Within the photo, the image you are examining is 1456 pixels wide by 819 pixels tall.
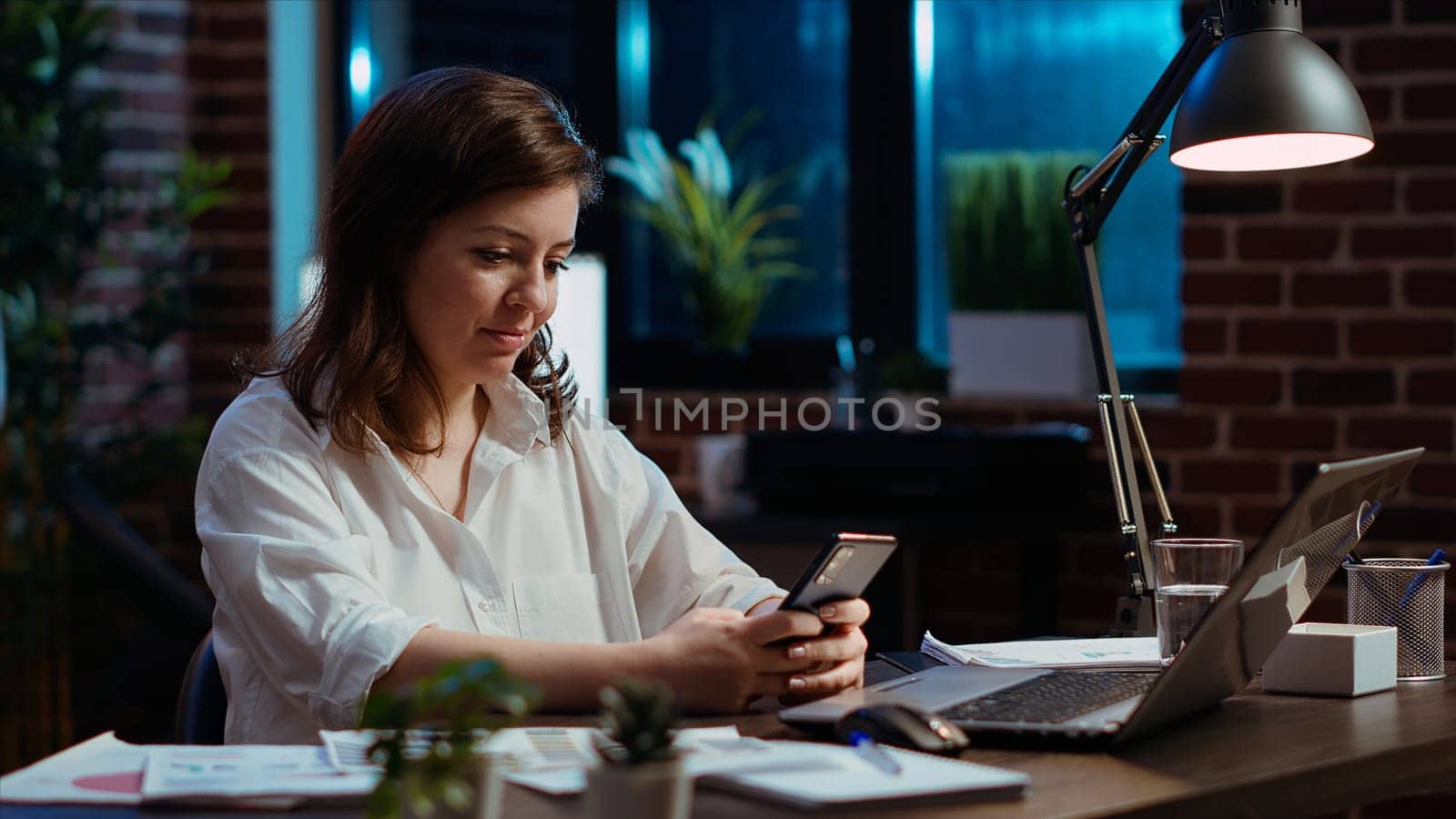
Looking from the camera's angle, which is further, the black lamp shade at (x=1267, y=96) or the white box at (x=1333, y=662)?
the black lamp shade at (x=1267, y=96)

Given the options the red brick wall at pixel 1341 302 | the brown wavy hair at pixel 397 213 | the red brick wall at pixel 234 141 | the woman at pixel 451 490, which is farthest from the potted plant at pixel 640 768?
the red brick wall at pixel 234 141

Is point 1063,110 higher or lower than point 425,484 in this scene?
higher

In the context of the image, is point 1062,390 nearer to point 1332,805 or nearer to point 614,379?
point 614,379

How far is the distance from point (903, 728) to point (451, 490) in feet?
2.42

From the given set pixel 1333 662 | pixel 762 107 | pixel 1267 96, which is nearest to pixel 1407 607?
pixel 1333 662

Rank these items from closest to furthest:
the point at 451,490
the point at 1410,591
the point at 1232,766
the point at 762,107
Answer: the point at 1232,766
the point at 1410,591
the point at 451,490
the point at 762,107

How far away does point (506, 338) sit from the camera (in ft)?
5.71

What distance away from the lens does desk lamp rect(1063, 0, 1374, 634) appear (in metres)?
1.60

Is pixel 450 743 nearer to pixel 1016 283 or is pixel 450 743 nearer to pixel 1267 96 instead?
pixel 1267 96

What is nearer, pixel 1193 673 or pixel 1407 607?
pixel 1193 673

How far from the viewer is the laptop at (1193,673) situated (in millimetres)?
1251

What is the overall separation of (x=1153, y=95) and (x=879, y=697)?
0.75 m

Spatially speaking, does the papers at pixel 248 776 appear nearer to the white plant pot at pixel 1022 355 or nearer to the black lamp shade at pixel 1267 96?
the black lamp shade at pixel 1267 96

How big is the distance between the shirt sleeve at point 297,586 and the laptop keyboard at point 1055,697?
501 mm
